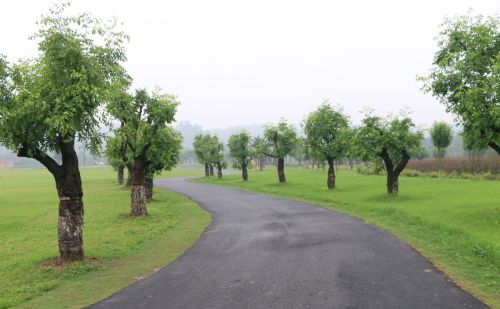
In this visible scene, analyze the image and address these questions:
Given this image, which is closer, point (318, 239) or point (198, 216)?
point (318, 239)

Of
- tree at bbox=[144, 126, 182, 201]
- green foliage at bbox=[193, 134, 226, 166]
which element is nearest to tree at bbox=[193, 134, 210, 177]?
green foliage at bbox=[193, 134, 226, 166]

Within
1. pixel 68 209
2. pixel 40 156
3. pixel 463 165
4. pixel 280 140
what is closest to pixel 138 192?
pixel 68 209

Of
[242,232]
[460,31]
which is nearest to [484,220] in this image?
[460,31]

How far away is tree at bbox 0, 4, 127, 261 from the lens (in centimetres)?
1392

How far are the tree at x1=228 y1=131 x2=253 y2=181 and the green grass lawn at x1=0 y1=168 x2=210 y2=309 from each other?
33191 mm

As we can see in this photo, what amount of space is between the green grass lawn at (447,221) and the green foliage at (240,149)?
26.0 metres

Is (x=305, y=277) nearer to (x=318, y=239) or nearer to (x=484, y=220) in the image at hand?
(x=318, y=239)

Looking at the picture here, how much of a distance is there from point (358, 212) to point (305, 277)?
16.6 meters

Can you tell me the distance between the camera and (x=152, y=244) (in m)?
19.3

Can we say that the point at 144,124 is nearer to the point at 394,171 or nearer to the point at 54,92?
the point at 54,92

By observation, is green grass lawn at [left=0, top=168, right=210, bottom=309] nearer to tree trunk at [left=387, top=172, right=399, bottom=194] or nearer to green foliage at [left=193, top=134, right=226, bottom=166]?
tree trunk at [left=387, top=172, right=399, bottom=194]

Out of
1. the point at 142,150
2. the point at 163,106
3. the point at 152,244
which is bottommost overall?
the point at 152,244

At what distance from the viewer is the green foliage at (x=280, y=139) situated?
56.4m

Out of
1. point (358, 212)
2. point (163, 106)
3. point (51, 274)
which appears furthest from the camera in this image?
point (163, 106)
